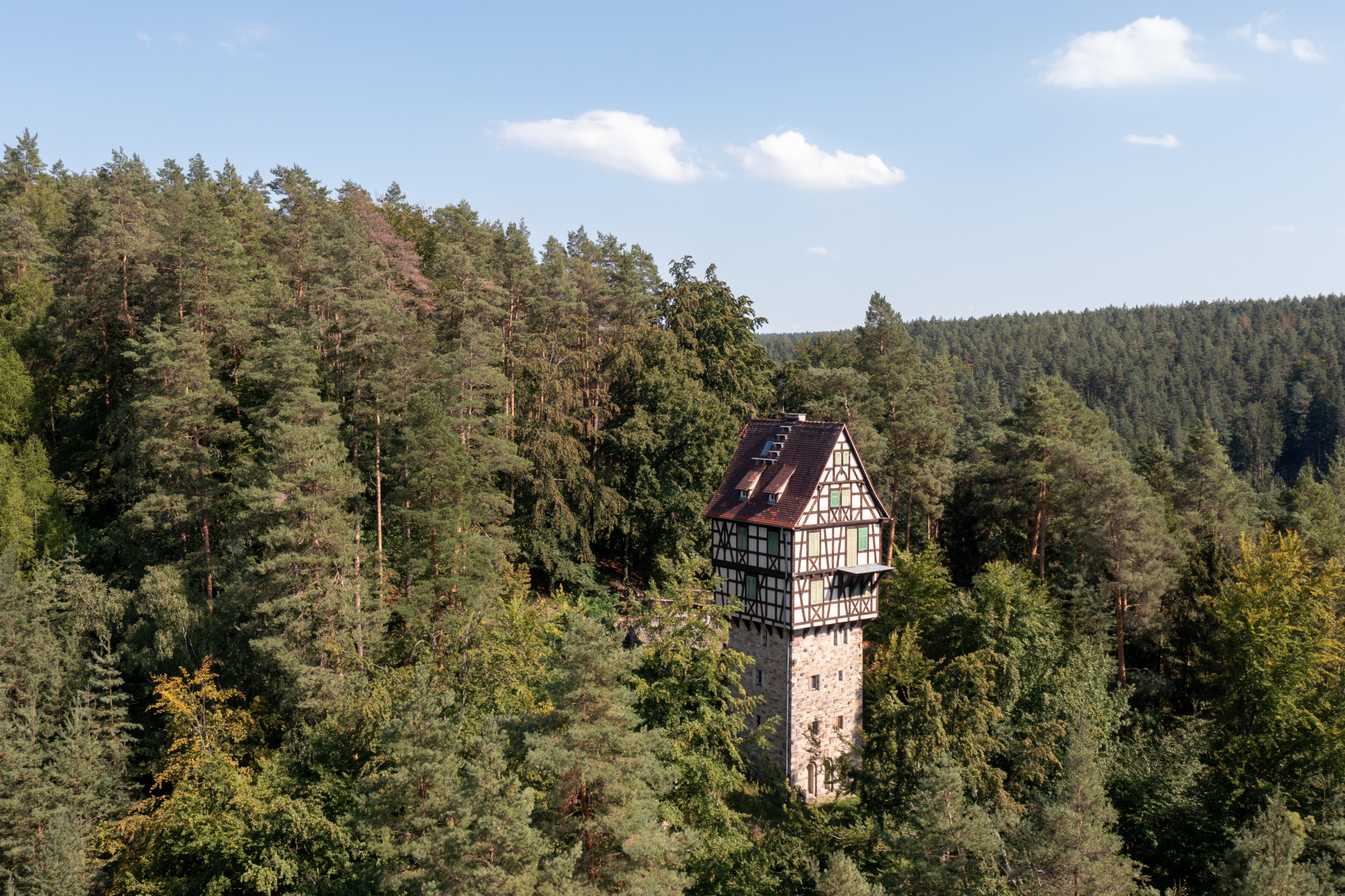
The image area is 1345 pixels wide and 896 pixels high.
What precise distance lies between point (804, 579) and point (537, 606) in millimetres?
10750

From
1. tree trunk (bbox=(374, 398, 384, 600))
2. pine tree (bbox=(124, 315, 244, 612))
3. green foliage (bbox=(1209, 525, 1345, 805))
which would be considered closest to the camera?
green foliage (bbox=(1209, 525, 1345, 805))

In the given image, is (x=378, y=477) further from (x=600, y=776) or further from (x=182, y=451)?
(x=600, y=776)

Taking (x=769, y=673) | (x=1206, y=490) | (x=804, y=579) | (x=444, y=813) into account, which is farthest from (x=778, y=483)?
(x=1206, y=490)

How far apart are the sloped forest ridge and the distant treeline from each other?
58421mm

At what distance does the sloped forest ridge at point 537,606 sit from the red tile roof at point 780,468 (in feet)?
11.6

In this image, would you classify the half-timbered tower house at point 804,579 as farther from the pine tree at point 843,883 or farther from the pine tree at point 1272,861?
the pine tree at point 1272,861

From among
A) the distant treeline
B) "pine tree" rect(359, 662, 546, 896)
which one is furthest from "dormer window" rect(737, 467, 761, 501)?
the distant treeline

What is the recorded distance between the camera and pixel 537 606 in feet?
116

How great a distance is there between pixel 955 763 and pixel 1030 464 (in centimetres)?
2094

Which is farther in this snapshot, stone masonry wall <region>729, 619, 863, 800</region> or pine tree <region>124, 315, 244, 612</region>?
pine tree <region>124, 315, 244, 612</region>

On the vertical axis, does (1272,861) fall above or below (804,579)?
below

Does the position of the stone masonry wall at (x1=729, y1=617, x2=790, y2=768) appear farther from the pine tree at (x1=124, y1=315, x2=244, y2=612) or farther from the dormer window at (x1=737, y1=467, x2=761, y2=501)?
the pine tree at (x1=124, y1=315, x2=244, y2=612)

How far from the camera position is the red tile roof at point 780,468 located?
3334 cm

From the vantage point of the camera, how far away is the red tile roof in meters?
33.3
